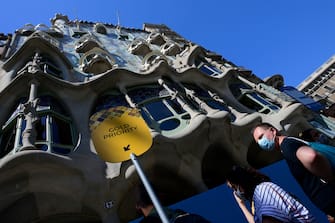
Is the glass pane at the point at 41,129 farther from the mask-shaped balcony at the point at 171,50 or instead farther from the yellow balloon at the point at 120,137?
the mask-shaped balcony at the point at 171,50

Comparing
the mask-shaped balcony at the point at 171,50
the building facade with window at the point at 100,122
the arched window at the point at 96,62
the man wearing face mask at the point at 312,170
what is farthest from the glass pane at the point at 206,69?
the man wearing face mask at the point at 312,170

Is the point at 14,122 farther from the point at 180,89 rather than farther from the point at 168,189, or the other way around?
the point at 180,89

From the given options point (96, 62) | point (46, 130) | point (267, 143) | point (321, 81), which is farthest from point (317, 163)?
point (321, 81)

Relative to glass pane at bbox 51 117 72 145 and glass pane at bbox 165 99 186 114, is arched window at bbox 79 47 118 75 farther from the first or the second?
glass pane at bbox 51 117 72 145

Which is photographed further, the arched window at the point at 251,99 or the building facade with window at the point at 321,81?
the building facade with window at the point at 321,81

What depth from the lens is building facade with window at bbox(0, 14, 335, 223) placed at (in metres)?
7.47

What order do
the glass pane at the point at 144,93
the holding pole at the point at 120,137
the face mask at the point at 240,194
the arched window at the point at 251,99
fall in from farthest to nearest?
the arched window at the point at 251,99
the glass pane at the point at 144,93
the holding pole at the point at 120,137
the face mask at the point at 240,194

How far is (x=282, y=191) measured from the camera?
3.46 metres

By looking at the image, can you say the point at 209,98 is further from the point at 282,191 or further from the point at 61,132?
the point at 282,191

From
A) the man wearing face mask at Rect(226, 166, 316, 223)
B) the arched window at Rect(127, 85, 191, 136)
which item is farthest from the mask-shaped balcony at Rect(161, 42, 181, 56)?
the man wearing face mask at Rect(226, 166, 316, 223)

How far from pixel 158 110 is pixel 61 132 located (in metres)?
2.98

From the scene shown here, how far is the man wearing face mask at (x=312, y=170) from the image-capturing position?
9.48 ft

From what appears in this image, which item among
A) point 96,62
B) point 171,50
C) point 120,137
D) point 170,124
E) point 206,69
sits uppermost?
point 171,50

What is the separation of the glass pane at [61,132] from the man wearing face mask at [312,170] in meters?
6.68
